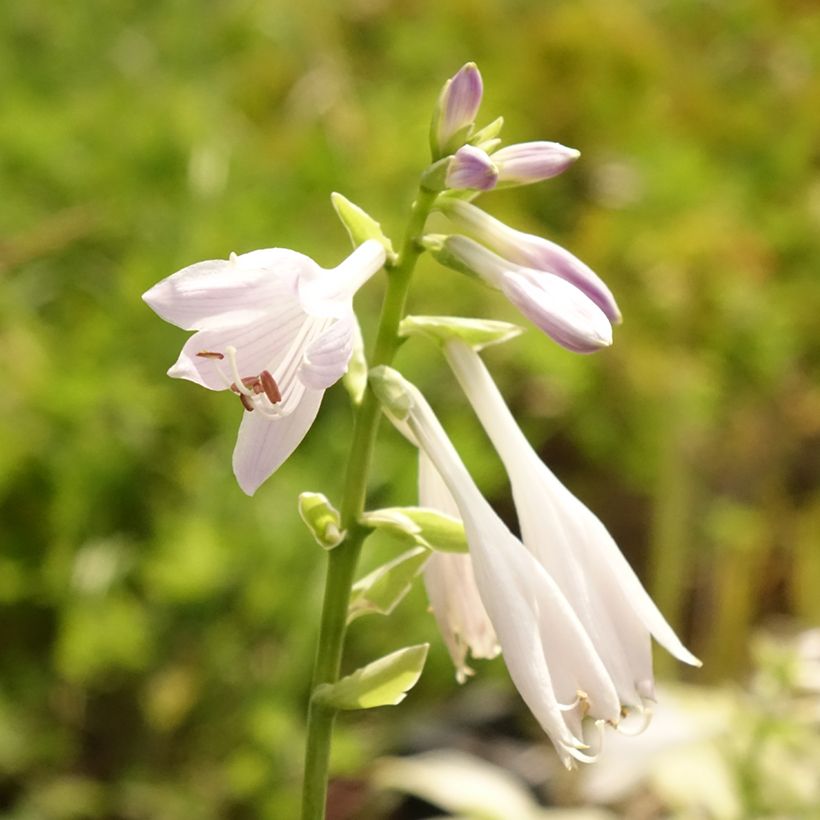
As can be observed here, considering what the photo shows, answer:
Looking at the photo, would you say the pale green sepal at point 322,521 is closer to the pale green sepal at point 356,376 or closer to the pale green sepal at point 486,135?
the pale green sepal at point 356,376

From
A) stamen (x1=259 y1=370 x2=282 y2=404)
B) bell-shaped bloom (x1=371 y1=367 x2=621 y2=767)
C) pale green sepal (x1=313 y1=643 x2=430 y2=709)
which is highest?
stamen (x1=259 y1=370 x2=282 y2=404)

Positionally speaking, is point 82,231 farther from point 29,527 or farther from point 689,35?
point 689,35

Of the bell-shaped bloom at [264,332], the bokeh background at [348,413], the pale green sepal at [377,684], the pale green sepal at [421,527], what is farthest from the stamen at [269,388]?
the bokeh background at [348,413]

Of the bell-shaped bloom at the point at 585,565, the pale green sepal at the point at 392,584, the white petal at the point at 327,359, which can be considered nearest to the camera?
the white petal at the point at 327,359

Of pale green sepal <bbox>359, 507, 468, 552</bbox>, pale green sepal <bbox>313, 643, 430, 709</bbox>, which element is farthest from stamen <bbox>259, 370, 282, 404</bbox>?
pale green sepal <bbox>313, 643, 430, 709</bbox>

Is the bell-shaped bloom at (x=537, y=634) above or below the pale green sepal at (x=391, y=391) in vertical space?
below

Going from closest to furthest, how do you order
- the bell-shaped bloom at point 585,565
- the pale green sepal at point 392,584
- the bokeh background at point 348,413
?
the bell-shaped bloom at point 585,565
the pale green sepal at point 392,584
the bokeh background at point 348,413

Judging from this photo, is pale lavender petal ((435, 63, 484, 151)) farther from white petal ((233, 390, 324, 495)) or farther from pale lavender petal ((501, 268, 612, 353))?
white petal ((233, 390, 324, 495))
